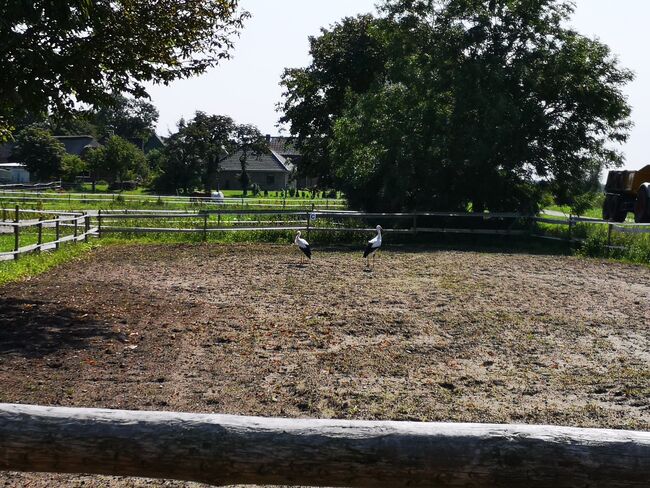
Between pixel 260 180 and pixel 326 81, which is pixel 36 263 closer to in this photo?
pixel 326 81

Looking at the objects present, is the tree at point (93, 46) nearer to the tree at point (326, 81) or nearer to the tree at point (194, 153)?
the tree at point (326, 81)

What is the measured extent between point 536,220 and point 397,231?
5.76 metres

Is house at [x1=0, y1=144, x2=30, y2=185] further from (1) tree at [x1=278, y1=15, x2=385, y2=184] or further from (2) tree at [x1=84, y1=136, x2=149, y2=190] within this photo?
(1) tree at [x1=278, y1=15, x2=385, y2=184]

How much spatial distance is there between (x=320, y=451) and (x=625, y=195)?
105 ft

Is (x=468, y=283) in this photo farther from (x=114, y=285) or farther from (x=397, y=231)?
(x=397, y=231)

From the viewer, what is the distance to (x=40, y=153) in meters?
74.2

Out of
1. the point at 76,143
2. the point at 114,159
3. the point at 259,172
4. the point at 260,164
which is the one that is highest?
the point at 76,143

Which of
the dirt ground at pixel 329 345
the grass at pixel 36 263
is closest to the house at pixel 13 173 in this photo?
the grass at pixel 36 263

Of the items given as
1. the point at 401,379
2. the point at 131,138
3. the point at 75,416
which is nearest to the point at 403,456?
the point at 75,416

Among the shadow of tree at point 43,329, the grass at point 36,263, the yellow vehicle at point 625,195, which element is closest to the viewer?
the shadow of tree at point 43,329

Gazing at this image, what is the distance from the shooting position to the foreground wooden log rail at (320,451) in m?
2.97

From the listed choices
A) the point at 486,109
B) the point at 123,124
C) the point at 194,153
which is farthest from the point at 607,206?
the point at 123,124

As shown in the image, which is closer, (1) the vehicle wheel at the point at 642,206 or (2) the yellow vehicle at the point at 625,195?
(1) the vehicle wheel at the point at 642,206

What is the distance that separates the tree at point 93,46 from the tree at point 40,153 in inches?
2473
